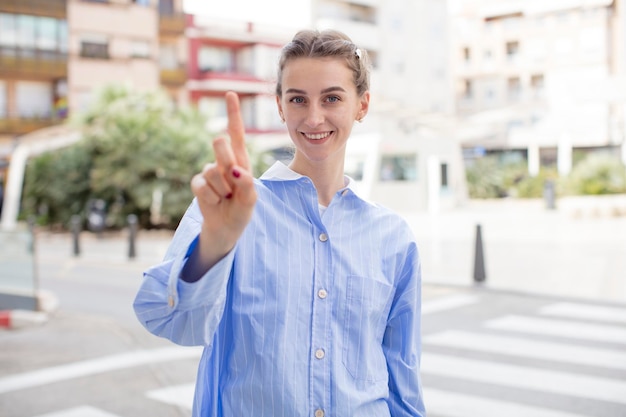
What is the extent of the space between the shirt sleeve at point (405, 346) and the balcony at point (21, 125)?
40286 mm

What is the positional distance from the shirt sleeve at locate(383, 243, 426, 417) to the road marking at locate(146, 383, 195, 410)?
392cm

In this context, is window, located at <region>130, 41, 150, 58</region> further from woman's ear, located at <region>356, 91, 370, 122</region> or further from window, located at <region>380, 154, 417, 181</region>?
woman's ear, located at <region>356, 91, 370, 122</region>

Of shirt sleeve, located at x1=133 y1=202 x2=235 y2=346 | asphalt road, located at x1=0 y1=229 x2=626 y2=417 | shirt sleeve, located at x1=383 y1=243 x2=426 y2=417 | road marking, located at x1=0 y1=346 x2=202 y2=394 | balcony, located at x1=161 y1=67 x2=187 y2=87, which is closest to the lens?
shirt sleeve, located at x1=133 y1=202 x2=235 y2=346

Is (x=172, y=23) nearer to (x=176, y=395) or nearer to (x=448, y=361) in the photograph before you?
(x=448, y=361)

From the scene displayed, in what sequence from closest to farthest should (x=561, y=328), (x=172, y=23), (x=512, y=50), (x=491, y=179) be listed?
1. (x=561, y=328)
2. (x=491, y=179)
3. (x=172, y=23)
4. (x=512, y=50)

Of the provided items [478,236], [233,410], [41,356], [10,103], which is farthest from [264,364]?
[10,103]

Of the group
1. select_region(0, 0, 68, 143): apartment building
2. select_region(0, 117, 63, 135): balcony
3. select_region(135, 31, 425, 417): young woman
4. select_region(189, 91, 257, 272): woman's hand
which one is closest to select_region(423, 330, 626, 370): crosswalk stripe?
select_region(135, 31, 425, 417): young woman

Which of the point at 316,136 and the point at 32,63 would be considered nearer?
the point at 316,136

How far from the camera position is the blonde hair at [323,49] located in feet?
6.41

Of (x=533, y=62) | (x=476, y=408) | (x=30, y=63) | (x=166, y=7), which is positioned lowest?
(x=476, y=408)

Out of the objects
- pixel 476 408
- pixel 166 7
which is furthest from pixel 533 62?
pixel 476 408

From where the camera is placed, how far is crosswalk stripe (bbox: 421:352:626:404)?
6.17 metres

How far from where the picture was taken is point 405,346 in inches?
84.8

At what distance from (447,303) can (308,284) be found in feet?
28.0
